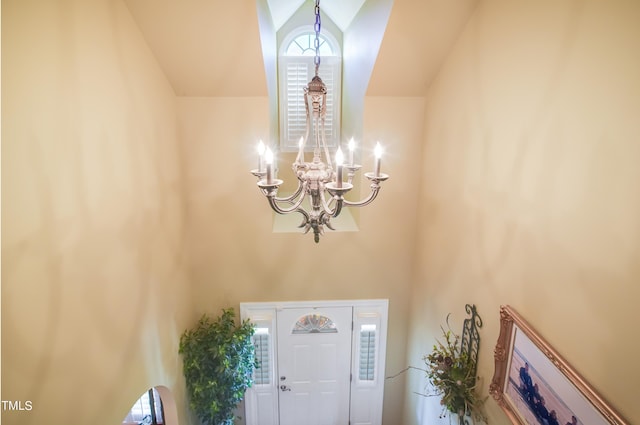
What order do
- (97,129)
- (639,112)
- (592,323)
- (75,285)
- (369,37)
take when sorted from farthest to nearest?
(369,37)
(97,129)
(75,285)
(592,323)
(639,112)

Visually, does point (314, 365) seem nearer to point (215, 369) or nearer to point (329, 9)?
point (215, 369)

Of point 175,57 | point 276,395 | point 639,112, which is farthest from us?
point 276,395

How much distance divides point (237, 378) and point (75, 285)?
7.07 feet

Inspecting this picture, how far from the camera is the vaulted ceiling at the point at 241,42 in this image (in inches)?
109

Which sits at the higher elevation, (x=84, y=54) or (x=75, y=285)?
(x=84, y=54)

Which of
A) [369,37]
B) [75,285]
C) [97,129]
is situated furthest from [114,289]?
[369,37]

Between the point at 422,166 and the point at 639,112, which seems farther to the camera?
the point at 422,166

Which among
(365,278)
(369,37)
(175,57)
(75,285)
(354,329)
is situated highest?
(369,37)

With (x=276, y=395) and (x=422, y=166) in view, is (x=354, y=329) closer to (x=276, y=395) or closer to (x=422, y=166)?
(x=276, y=395)

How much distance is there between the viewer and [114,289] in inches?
96.3

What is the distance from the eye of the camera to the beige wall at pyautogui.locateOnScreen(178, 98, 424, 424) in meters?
3.71

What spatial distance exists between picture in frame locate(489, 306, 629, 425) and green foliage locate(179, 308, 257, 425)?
2242mm

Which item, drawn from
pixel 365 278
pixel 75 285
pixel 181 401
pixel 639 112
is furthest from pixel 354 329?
pixel 639 112

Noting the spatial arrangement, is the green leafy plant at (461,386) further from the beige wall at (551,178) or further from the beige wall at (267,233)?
the beige wall at (267,233)
